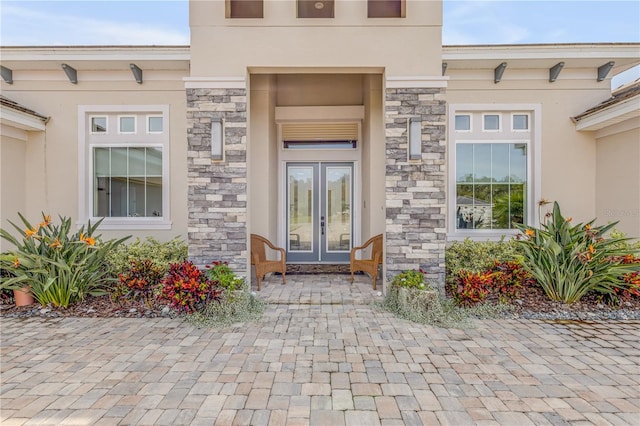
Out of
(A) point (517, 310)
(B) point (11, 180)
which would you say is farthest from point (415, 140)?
(B) point (11, 180)

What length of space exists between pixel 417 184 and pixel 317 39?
2711 mm

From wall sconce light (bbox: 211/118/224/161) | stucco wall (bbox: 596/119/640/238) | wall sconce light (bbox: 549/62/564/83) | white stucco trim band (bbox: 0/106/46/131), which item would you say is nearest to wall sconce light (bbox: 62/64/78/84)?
white stucco trim band (bbox: 0/106/46/131)

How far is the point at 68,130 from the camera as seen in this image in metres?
6.83

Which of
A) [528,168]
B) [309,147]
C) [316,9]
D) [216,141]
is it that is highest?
[316,9]

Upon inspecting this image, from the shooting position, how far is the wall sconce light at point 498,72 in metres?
6.45

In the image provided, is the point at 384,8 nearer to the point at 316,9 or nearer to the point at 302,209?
the point at 316,9

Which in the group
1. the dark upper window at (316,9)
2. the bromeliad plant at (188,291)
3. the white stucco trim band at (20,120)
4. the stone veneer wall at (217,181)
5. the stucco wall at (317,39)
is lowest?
the bromeliad plant at (188,291)

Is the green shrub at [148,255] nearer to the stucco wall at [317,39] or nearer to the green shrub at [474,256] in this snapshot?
the stucco wall at [317,39]

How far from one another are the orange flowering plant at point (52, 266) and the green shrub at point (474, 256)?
5.38m

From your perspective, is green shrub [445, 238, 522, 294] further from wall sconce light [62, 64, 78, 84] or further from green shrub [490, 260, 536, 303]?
wall sconce light [62, 64, 78, 84]

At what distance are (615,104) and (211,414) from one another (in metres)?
7.53

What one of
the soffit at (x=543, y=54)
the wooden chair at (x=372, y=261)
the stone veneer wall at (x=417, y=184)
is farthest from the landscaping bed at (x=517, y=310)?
the soffit at (x=543, y=54)

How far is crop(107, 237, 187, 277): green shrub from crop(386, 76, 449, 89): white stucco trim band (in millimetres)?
4357

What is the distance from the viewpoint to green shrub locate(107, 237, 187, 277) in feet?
17.2
